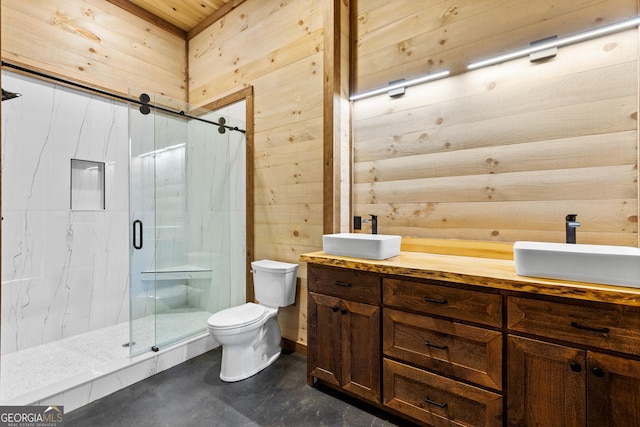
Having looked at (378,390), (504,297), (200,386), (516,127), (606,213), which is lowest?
(200,386)

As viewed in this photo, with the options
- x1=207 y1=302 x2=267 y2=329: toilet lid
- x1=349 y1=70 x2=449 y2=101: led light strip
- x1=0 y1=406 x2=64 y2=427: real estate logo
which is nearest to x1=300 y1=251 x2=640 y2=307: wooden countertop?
x1=207 y1=302 x2=267 y2=329: toilet lid

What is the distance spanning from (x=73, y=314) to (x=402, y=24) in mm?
3563

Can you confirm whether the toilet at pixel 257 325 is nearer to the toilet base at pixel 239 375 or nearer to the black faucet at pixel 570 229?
the toilet base at pixel 239 375

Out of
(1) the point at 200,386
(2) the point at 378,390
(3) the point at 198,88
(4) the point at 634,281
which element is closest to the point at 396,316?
(2) the point at 378,390

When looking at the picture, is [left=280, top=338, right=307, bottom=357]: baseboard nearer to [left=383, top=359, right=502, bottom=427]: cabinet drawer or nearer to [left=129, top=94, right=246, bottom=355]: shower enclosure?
[left=129, top=94, right=246, bottom=355]: shower enclosure

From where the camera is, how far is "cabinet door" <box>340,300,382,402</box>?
6.17 ft

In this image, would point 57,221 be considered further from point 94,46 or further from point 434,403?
point 434,403

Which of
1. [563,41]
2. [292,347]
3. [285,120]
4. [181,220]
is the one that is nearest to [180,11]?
[285,120]

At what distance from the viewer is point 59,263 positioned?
2746 millimetres

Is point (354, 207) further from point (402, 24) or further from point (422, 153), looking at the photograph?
point (402, 24)

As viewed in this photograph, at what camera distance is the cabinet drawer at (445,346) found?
5.09 ft

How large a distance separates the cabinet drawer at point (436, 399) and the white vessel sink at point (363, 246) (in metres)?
0.61

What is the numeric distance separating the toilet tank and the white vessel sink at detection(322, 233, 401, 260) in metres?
0.54

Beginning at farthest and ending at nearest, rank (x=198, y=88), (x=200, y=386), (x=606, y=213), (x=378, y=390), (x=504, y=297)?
(x=198, y=88) < (x=200, y=386) < (x=378, y=390) < (x=606, y=213) < (x=504, y=297)
